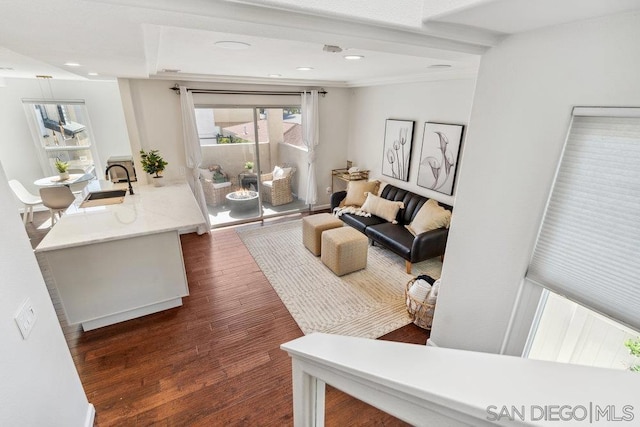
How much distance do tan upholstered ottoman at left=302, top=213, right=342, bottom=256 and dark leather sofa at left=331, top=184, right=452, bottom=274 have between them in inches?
16.6

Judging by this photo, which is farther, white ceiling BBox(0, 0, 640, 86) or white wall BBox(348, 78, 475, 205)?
white wall BBox(348, 78, 475, 205)

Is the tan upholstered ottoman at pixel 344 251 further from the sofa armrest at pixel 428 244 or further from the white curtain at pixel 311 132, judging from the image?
the white curtain at pixel 311 132

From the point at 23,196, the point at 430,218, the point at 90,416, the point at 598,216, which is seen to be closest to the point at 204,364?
the point at 90,416

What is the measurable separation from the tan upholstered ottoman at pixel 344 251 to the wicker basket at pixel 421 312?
94cm

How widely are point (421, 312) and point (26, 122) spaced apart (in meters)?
7.32

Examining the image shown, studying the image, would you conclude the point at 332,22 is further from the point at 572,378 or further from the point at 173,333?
the point at 173,333

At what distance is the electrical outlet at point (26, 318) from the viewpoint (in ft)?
4.18

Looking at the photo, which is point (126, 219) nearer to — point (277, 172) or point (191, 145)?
point (191, 145)

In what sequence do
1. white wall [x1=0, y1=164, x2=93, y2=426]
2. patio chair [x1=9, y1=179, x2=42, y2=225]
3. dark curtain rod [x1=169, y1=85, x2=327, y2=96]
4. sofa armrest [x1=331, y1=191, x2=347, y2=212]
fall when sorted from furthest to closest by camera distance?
sofa armrest [x1=331, y1=191, x2=347, y2=212] → patio chair [x1=9, y1=179, x2=42, y2=225] → dark curtain rod [x1=169, y1=85, x2=327, y2=96] → white wall [x1=0, y1=164, x2=93, y2=426]

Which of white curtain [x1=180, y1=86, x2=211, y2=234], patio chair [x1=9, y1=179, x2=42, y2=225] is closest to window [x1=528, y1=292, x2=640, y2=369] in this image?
white curtain [x1=180, y1=86, x2=211, y2=234]

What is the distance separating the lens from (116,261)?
2648 mm

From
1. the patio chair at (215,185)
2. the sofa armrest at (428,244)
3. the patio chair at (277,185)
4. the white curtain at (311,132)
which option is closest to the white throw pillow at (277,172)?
the patio chair at (277,185)

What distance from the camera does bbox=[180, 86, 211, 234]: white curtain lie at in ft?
14.0

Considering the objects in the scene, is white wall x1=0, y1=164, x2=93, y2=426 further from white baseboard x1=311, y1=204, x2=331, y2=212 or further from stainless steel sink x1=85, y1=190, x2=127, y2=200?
white baseboard x1=311, y1=204, x2=331, y2=212
